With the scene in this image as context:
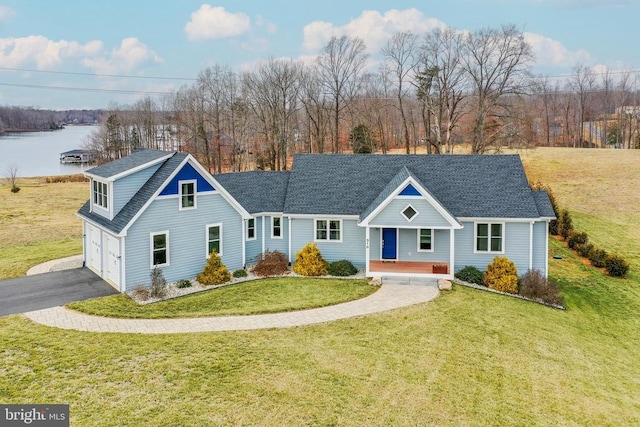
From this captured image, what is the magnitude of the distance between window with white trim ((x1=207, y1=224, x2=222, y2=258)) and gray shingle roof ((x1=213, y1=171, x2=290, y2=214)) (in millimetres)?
2304

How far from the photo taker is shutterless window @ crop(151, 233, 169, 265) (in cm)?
1906

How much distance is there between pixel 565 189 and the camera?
45125mm

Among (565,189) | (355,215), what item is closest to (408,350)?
(355,215)

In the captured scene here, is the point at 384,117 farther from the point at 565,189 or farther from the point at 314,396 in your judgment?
the point at 314,396

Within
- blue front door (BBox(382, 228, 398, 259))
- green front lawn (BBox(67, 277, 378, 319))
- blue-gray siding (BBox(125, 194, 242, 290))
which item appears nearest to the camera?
green front lawn (BBox(67, 277, 378, 319))

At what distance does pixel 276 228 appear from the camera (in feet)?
77.6

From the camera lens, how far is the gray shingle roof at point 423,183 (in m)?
21.6

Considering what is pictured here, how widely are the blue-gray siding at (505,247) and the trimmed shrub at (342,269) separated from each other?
477cm

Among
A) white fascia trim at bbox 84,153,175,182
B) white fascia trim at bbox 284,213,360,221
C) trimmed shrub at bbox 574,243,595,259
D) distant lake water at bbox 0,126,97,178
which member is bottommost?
trimmed shrub at bbox 574,243,595,259

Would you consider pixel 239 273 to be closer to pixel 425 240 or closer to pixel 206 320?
pixel 206 320

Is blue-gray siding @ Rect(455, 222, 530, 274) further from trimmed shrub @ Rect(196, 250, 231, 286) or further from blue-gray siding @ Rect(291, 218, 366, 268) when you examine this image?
trimmed shrub @ Rect(196, 250, 231, 286)

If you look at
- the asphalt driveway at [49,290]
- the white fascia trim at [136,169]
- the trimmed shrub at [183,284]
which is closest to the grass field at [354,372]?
the asphalt driveway at [49,290]

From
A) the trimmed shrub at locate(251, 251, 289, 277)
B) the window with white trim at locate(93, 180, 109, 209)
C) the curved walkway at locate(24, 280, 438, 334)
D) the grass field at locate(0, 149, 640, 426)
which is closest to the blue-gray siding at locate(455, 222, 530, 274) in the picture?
the grass field at locate(0, 149, 640, 426)

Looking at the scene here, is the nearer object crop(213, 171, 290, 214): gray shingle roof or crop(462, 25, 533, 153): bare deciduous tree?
crop(213, 171, 290, 214): gray shingle roof
